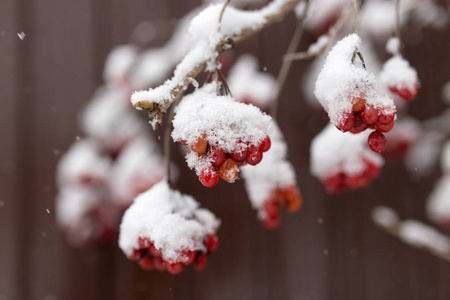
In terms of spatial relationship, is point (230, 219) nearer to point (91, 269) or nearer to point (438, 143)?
point (91, 269)

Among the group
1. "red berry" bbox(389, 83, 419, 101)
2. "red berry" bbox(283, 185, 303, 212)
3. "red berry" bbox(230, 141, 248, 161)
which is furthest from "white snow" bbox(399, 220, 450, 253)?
"red berry" bbox(230, 141, 248, 161)

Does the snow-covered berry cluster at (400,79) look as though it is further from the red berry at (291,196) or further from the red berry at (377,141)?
the red berry at (291,196)

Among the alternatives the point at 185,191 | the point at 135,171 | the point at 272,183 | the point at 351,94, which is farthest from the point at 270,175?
the point at 185,191

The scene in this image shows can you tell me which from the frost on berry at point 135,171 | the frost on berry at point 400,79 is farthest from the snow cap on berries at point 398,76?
the frost on berry at point 135,171

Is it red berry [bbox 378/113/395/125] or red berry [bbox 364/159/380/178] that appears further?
red berry [bbox 364/159/380/178]

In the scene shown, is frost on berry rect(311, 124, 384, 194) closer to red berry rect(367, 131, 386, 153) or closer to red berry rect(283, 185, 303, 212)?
red berry rect(283, 185, 303, 212)
